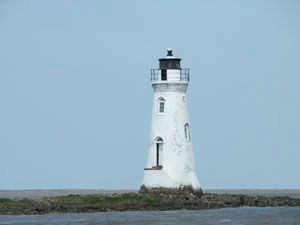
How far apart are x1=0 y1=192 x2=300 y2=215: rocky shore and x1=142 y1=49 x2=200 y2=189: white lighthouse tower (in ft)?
3.48

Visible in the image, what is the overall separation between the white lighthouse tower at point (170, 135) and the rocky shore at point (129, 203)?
106cm

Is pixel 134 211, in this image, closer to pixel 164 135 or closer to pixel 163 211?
pixel 163 211

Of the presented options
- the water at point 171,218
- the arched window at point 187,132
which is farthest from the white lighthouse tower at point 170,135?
the water at point 171,218

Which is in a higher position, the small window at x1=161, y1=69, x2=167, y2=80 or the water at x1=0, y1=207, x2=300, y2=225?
the small window at x1=161, y1=69, x2=167, y2=80

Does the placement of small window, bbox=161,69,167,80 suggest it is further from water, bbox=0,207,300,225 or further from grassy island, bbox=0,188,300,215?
water, bbox=0,207,300,225

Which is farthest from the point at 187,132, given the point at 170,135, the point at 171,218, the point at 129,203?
the point at 171,218

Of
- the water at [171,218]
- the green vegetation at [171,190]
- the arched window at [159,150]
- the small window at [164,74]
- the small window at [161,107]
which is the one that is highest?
the small window at [164,74]

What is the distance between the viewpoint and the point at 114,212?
5059cm

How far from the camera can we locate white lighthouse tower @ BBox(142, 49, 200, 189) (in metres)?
55.8

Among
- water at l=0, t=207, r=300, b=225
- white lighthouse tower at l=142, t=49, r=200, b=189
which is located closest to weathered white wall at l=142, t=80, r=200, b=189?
white lighthouse tower at l=142, t=49, r=200, b=189

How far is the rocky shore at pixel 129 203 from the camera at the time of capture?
50.2m

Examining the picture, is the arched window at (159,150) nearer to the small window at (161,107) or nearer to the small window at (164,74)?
the small window at (161,107)

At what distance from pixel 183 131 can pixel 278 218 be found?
9649 millimetres

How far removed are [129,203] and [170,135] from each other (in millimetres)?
5241
